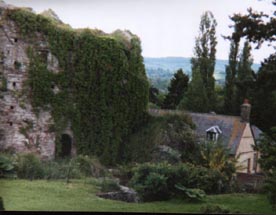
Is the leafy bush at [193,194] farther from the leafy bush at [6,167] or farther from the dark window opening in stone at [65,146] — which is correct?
the leafy bush at [6,167]

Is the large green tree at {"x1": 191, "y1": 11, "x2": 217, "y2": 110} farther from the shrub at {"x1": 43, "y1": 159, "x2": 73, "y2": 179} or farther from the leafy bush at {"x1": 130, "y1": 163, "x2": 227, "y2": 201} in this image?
the shrub at {"x1": 43, "y1": 159, "x2": 73, "y2": 179}

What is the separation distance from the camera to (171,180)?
6.56 meters

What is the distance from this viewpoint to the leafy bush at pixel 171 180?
6430 millimetres

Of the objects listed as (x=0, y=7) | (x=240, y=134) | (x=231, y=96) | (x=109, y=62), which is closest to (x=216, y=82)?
(x=231, y=96)

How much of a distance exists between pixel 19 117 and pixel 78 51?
1092 millimetres

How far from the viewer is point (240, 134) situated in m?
6.41

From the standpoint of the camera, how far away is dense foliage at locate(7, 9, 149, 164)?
6859 mm

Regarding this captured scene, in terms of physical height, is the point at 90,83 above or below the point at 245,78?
below

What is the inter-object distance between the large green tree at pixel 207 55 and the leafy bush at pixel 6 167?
242cm

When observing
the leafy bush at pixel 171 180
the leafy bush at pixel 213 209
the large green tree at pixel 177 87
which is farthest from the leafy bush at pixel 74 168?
the leafy bush at pixel 213 209

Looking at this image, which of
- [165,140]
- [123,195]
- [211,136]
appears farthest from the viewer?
[165,140]

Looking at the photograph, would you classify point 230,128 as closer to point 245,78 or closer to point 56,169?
point 245,78

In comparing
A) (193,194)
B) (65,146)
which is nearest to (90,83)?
(65,146)

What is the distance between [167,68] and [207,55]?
0.51 metres
